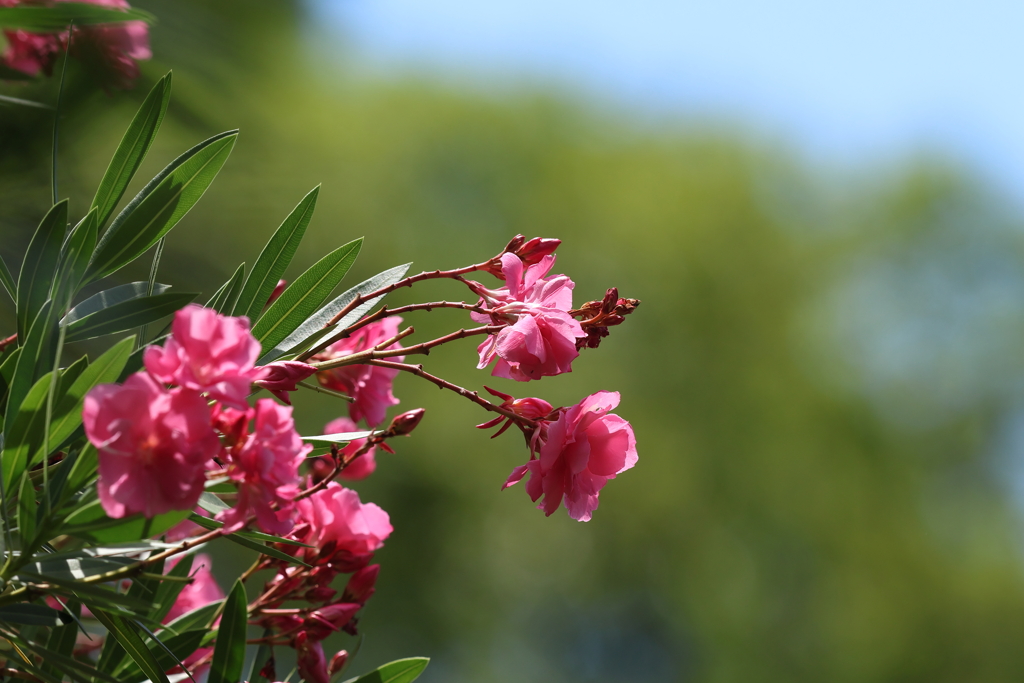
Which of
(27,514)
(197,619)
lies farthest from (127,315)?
(197,619)

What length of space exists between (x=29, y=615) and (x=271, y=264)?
324mm

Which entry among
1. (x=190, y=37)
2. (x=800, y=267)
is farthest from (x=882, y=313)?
(x=190, y=37)

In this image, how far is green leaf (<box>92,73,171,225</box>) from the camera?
666 millimetres

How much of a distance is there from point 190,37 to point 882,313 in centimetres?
723

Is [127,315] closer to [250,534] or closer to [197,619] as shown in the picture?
[250,534]

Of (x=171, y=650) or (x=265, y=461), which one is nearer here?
(x=265, y=461)

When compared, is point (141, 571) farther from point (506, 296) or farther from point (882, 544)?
point (882, 544)

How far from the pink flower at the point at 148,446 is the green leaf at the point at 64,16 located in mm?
340

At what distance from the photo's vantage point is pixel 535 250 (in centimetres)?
71

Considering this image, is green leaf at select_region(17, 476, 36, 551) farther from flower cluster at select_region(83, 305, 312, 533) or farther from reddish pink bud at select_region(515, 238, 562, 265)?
reddish pink bud at select_region(515, 238, 562, 265)

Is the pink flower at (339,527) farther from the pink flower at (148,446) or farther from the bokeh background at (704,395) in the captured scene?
the bokeh background at (704,395)

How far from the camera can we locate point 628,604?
282 inches

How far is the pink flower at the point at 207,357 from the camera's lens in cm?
46

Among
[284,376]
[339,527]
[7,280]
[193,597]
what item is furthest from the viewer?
[193,597]
